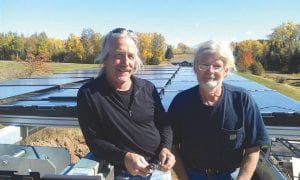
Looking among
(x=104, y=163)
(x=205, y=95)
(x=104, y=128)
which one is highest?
(x=205, y=95)

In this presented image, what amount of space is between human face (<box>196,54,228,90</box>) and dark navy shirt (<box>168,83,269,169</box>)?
7.3 inches

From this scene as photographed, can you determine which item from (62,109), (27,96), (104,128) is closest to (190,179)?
(104,128)

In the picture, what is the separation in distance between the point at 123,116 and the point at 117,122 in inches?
2.9

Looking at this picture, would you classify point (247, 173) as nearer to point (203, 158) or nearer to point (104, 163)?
point (203, 158)

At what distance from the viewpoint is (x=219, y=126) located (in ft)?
11.4

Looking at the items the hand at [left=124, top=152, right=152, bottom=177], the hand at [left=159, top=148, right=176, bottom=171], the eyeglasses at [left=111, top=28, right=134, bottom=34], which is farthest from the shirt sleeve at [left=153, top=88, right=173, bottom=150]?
the eyeglasses at [left=111, top=28, right=134, bottom=34]

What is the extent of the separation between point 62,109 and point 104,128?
224 centimetres

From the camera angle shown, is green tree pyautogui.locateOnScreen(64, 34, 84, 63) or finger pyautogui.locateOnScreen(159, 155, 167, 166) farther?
green tree pyautogui.locateOnScreen(64, 34, 84, 63)

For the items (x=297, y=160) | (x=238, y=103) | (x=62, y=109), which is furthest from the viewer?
(x=297, y=160)

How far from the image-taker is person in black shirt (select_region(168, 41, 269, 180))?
3408 millimetres

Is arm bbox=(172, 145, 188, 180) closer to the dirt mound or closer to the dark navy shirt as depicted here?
the dark navy shirt

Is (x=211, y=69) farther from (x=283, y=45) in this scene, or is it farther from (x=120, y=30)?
(x=283, y=45)

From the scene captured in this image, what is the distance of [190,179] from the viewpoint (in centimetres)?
369

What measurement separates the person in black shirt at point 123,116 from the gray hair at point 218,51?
512 millimetres
